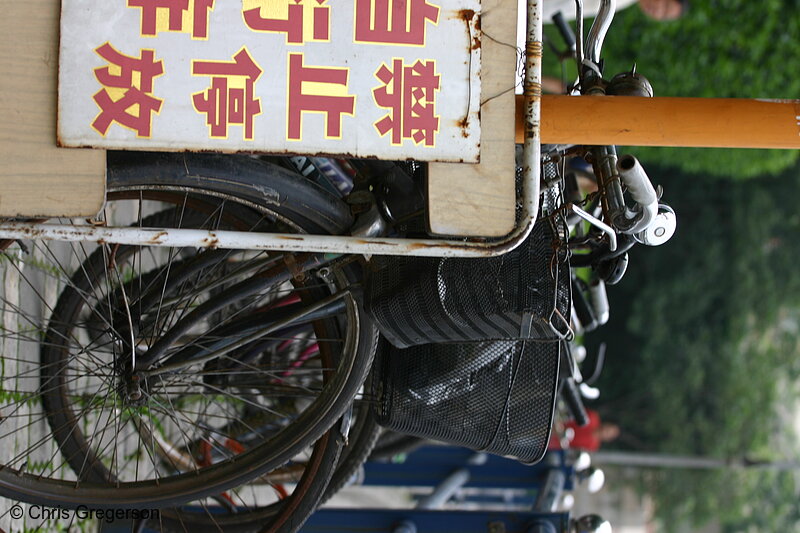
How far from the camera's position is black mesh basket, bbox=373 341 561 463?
2.17 metres

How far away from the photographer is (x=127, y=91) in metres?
1.52

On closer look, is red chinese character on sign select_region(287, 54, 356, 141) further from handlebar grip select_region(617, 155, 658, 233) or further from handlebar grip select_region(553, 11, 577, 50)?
handlebar grip select_region(553, 11, 577, 50)

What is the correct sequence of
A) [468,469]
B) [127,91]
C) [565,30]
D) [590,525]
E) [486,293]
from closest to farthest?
[127,91] < [486,293] < [590,525] < [565,30] < [468,469]

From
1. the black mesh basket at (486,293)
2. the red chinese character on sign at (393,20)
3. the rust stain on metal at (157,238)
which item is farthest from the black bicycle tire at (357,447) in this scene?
the red chinese character on sign at (393,20)

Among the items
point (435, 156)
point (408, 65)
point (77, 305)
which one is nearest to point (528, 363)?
point (435, 156)

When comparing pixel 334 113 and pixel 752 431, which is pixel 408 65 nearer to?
pixel 334 113

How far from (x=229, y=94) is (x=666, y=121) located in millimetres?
849

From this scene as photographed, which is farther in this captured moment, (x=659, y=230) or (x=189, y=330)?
(x=189, y=330)

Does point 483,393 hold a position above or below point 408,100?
below

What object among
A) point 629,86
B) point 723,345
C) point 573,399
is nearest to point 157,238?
point 629,86

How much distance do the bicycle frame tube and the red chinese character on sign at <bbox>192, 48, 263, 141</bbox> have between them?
227 mm

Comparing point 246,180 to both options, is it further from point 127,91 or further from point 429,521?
point 429,521

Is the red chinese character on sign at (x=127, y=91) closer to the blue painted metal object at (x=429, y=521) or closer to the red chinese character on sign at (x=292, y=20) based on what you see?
the red chinese character on sign at (x=292, y=20)

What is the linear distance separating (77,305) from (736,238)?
10.5 m
